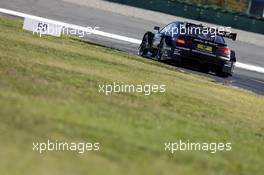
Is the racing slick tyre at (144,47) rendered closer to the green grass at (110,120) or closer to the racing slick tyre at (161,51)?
the racing slick tyre at (161,51)

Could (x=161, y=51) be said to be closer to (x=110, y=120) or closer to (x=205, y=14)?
(x=110, y=120)

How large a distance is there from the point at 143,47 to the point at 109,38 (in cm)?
536

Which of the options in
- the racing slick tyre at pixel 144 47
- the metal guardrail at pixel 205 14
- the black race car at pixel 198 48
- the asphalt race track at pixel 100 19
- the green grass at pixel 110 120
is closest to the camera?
the green grass at pixel 110 120

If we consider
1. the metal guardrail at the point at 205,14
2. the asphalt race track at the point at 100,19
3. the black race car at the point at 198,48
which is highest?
the black race car at the point at 198,48

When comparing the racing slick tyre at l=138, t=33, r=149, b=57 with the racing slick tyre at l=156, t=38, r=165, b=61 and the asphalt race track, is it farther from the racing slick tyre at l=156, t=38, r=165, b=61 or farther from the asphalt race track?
the asphalt race track

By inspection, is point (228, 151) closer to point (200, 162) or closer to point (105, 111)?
point (200, 162)

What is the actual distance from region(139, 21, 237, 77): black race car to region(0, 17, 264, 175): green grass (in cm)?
374

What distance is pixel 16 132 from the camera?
20.2 ft

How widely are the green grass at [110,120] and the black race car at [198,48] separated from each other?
3.74 metres

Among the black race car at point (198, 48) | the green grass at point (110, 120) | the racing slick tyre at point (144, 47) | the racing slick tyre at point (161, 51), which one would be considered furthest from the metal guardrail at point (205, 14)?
the green grass at point (110, 120)

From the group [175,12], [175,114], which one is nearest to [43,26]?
[175,114]

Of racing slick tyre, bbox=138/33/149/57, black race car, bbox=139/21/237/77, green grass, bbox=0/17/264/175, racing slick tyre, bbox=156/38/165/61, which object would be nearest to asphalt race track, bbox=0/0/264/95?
racing slick tyre, bbox=138/33/149/57

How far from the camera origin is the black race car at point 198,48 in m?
17.0

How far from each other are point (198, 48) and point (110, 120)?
32.1 ft
